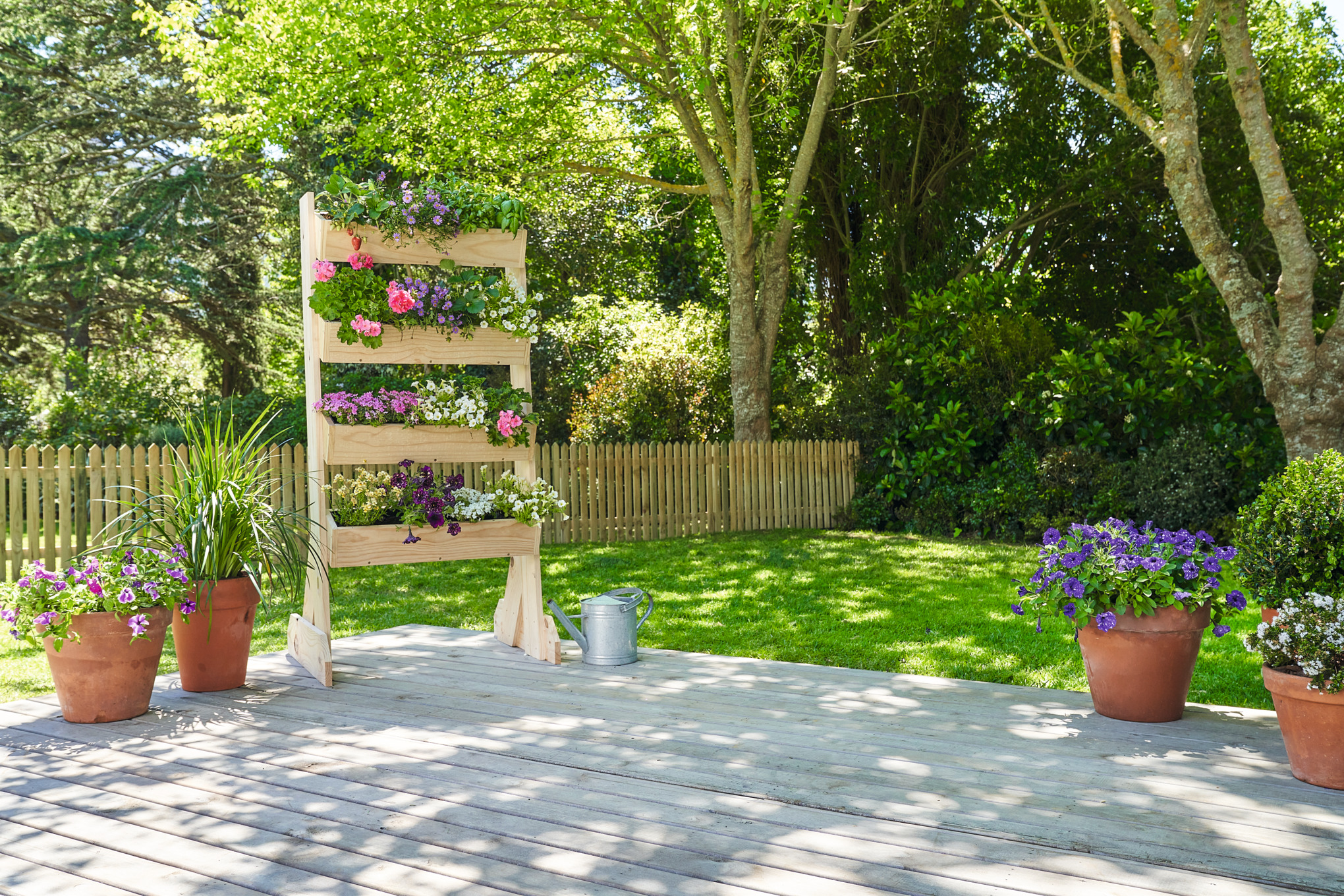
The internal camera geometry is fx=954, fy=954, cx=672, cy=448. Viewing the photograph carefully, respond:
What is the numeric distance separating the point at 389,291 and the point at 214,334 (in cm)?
1374

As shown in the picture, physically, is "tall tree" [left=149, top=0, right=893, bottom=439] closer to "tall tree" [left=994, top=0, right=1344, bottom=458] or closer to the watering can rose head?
"tall tree" [left=994, top=0, right=1344, bottom=458]

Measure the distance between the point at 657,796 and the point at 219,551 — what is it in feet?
7.87

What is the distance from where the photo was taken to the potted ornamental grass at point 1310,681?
2775 millimetres

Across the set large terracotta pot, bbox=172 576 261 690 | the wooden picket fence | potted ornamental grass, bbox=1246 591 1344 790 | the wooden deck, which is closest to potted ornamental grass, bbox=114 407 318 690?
large terracotta pot, bbox=172 576 261 690

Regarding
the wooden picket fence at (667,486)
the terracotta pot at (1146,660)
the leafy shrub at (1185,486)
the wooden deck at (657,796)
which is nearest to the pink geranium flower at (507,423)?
the wooden deck at (657,796)

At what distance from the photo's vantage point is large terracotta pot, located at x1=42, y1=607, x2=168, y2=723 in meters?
3.70

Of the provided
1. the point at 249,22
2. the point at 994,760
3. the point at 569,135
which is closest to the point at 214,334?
the point at 249,22

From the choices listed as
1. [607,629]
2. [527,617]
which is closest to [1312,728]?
[607,629]

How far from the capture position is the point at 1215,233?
24.8 ft

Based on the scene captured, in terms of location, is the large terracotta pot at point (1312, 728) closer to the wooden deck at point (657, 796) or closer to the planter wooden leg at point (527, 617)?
the wooden deck at point (657, 796)

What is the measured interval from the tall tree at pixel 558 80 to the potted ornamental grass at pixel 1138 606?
761 centimetres

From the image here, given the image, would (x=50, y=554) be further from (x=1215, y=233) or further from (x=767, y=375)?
(x=1215, y=233)

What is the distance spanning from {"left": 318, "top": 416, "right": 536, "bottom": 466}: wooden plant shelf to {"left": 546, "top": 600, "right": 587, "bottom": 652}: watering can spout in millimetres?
780

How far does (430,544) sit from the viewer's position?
4.63m
